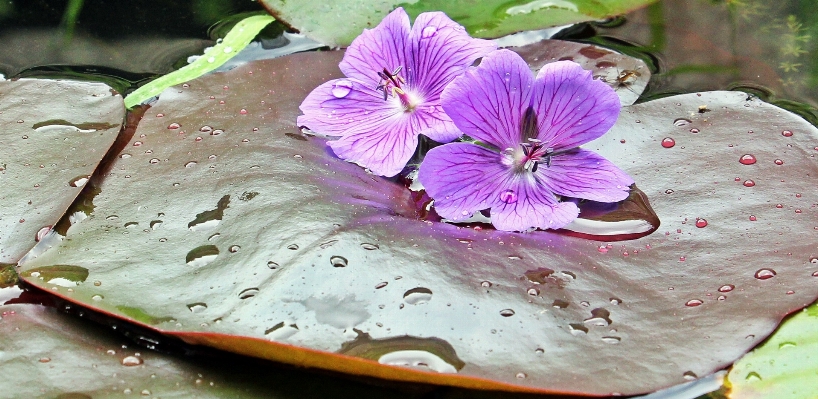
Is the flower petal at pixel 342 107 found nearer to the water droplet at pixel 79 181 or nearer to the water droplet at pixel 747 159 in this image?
the water droplet at pixel 79 181

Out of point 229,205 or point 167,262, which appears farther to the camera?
point 229,205


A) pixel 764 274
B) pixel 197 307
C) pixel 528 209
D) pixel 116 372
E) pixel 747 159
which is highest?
pixel 747 159

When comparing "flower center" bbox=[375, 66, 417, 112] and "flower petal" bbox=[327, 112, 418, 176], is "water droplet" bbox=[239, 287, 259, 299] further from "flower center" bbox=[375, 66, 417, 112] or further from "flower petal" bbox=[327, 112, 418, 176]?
"flower center" bbox=[375, 66, 417, 112]

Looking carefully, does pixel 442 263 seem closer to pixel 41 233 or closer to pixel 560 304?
pixel 560 304

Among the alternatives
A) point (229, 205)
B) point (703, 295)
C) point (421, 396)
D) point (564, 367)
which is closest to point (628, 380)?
point (564, 367)

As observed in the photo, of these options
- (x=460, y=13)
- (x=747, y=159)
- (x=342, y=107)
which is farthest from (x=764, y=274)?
(x=460, y=13)

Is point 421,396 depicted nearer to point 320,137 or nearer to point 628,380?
point 628,380
